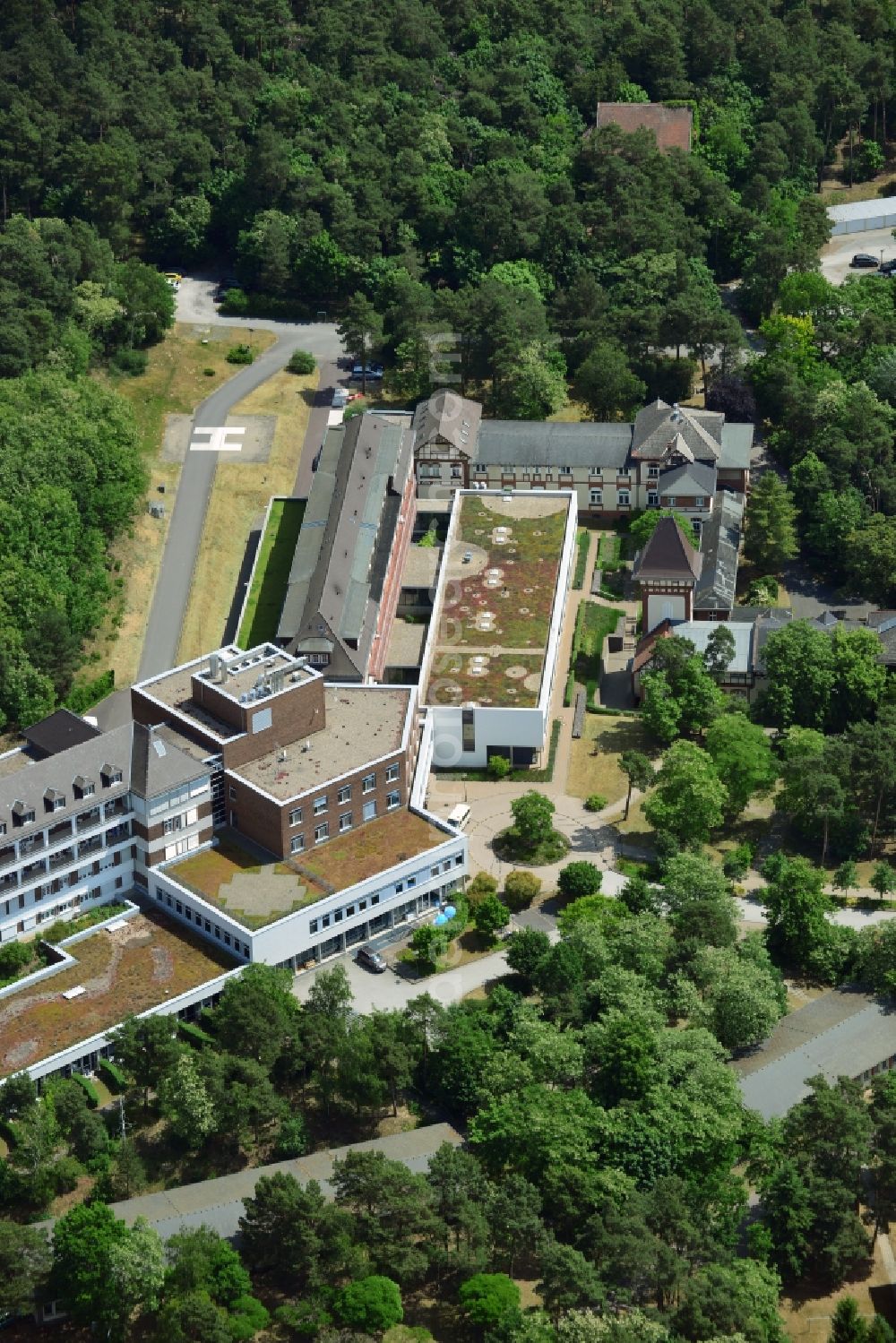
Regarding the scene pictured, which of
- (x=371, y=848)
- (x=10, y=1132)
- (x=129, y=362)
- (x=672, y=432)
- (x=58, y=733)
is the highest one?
(x=672, y=432)

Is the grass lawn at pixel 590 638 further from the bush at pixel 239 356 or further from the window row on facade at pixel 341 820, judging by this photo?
the bush at pixel 239 356

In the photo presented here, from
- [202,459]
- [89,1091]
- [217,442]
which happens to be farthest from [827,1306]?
[217,442]

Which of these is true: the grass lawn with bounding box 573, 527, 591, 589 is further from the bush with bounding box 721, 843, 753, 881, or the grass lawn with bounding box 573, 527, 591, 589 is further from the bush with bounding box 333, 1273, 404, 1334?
the bush with bounding box 333, 1273, 404, 1334

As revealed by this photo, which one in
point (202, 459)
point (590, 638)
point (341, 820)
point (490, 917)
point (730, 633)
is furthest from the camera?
point (202, 459)

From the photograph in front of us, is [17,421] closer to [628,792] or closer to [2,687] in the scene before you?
[2,687]

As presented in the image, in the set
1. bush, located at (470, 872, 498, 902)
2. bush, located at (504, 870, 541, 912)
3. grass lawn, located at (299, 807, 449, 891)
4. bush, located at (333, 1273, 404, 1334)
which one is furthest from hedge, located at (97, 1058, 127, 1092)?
bush, located at (504, 870, 541, 912)

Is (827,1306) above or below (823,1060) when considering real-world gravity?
below

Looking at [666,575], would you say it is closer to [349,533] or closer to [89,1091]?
[349,533]
